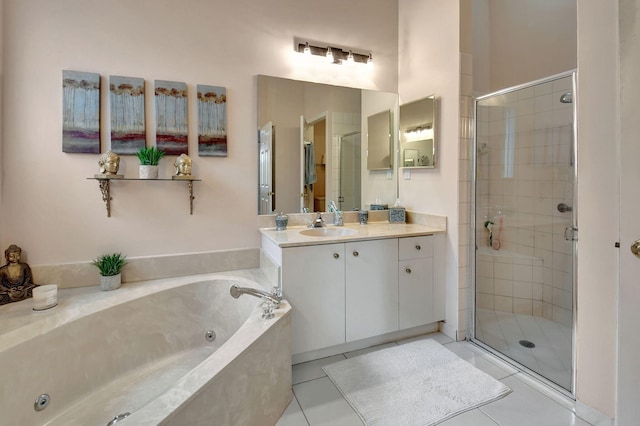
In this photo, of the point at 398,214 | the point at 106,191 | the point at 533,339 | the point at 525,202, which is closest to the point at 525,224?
the point at 525,202

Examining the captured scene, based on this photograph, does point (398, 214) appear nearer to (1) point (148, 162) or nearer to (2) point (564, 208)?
(2) point (564, 208)

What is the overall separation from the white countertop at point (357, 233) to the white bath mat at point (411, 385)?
0.83 metres

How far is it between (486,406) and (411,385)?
0.40 m

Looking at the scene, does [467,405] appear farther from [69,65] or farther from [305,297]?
[69,65]

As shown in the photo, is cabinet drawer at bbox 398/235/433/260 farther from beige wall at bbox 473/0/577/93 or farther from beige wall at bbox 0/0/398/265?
beige wall at bbox 473/0/577/93

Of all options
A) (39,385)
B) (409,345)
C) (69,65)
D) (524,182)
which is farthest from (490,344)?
(69,65)

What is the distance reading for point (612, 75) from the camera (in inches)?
57.4

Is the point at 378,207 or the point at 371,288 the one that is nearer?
the point at 371,288

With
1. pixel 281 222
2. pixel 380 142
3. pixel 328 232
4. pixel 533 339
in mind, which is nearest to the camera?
pixel 533 339

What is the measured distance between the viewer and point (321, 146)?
277 centimetres

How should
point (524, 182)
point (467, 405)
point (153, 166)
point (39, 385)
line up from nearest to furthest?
1. point (39, 385)
2. point (467, 405)
3. point (153, 166)
4. point (524, 182)

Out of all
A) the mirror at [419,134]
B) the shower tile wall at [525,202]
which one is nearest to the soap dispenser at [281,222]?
the mirror at [419,134]

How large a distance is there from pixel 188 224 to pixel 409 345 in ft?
6.11

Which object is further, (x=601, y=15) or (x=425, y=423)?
(x=425, y=423)
